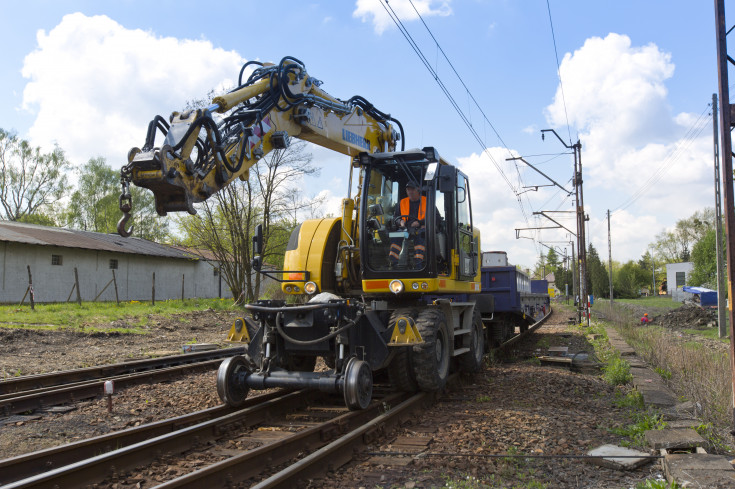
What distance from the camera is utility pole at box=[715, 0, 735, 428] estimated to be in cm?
532

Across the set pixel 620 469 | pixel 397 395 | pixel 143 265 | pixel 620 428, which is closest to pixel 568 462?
pixel 620 469

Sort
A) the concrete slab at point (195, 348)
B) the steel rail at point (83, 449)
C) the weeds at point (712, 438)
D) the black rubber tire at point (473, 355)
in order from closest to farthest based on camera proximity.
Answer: the steel rail at point (83, 449), the weeds at point (712, 438), the black rubber tire at point (473, 355), the concrete slab at point (195, 348)

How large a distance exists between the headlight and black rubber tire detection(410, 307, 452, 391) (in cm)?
42

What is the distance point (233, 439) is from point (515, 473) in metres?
2.75

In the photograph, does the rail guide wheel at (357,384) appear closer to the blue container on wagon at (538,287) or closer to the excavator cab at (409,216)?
the excavator cab at (409,216)

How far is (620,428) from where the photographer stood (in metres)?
6.02

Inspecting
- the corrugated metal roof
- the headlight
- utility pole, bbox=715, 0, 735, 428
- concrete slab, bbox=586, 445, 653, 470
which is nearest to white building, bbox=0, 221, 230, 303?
the corrugated metal roof

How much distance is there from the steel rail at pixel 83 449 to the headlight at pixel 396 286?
→ 262cm

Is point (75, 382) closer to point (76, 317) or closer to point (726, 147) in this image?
point (726, 147)

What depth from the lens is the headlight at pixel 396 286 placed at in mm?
7453

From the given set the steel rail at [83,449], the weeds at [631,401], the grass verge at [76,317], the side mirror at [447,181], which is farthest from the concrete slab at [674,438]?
the grass verge at [76,317]

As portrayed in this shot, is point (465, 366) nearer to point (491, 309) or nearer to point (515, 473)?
point (491, 309)

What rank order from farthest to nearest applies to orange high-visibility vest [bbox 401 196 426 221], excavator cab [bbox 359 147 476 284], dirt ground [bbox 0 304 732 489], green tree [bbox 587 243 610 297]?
green tree [bbox 587 243 610 297] < orange high-visibility vest [bbox 401 196 426 221] < excavator cab [bbox 359 147 476 284] < dirt ground [bbox 0 304 732 489]

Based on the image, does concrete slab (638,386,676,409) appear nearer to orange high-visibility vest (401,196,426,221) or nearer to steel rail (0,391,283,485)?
orange high-visibility vest (401,196,426,221)
